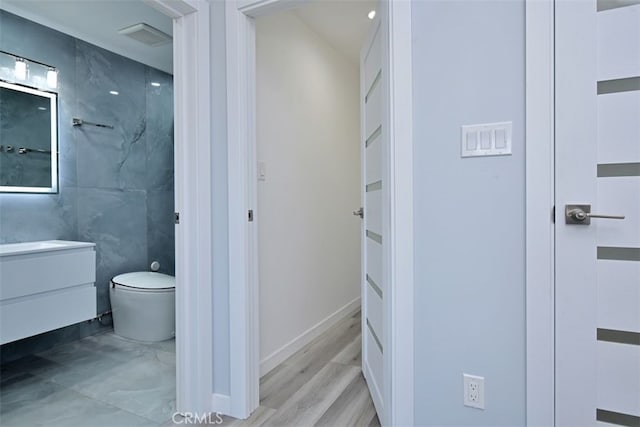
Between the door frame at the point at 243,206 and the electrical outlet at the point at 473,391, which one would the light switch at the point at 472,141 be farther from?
the electrical outlet at the point at 473,391

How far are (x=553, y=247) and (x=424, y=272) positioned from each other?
421 millimetres

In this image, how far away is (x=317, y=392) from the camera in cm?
192

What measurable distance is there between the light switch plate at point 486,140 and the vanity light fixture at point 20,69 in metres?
2.84

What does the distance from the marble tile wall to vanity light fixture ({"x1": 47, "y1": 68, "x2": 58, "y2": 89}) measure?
3cm

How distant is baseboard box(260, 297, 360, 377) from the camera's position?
86.6 inches

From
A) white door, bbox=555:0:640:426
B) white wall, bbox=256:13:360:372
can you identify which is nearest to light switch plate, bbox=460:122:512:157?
white door, bbox=555:0:640:426

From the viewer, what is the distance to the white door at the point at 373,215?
5.47 feet

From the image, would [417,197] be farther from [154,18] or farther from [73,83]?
[73,83]

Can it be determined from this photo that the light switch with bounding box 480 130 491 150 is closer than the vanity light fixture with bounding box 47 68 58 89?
Yes

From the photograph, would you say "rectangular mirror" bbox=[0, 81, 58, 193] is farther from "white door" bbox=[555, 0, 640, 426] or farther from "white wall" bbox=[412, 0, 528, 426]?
"white door" bbox=[555, 0, 640, 426]

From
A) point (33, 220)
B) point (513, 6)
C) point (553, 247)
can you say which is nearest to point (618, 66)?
point (513, 6)

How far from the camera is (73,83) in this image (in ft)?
8.77

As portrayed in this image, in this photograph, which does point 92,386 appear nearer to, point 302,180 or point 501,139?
point 302,180

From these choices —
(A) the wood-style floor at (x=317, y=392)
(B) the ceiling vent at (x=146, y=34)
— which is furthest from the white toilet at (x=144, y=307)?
(B) the ceiling vent at (x=146, y=34)
